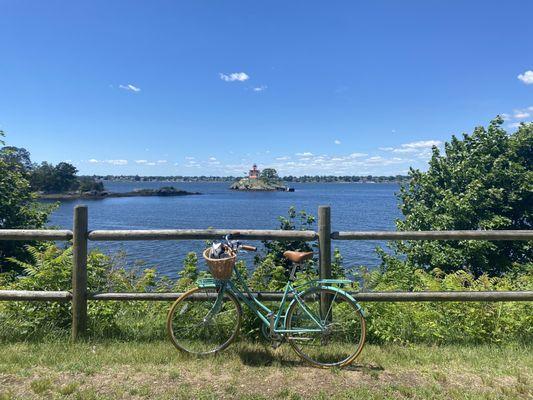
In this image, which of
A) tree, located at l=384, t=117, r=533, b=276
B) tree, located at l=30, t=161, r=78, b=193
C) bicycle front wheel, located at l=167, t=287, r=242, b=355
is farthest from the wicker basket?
tree, located at l=30, t=161, r=78, b=193

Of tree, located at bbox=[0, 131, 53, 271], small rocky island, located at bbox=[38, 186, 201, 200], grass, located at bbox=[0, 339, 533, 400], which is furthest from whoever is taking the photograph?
small rocky island, located at bbox=[38, 186, 201, 200]

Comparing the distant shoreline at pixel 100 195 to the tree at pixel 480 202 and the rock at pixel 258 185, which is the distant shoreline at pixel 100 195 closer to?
the rock at pixel 258 185

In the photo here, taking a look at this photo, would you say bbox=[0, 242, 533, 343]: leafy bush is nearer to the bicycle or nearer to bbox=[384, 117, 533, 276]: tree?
the bicycle

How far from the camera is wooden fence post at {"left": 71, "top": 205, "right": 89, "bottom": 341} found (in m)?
5.07

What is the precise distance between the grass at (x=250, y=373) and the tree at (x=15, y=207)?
7.18 m

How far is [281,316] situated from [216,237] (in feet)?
4.10

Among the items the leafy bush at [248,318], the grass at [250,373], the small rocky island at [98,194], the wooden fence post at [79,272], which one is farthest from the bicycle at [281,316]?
the small rocky island at [98,194]

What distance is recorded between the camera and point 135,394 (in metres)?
3.84

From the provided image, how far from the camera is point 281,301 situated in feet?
16.0

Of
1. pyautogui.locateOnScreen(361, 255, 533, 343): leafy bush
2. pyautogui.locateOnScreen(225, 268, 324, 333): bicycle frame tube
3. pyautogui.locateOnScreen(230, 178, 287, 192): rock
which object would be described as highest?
pyautogui.locateOnScreen(230, 178, 287, 192): rock

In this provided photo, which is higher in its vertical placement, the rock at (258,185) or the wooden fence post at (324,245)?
the rock at (258,185)

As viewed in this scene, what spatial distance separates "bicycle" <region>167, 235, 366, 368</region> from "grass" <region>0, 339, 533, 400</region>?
0.20 meters

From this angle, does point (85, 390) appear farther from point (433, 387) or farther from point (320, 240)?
point (433, 387)

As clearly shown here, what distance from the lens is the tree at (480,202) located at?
13.2 m
